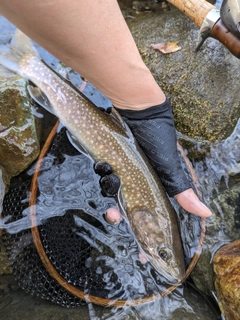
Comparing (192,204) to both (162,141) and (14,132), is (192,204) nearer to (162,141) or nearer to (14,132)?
(162,141)

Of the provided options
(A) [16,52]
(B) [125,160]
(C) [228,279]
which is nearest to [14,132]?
(A) [16,52]

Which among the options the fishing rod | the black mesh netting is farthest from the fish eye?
the fishing rod

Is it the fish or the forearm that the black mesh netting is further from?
the forearm

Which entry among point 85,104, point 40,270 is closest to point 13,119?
point 85,104

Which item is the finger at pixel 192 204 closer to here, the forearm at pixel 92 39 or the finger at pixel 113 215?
the finger at pixel 113 215

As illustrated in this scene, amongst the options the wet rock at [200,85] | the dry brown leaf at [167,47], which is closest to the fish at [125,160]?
the wet rock at [200,85]
